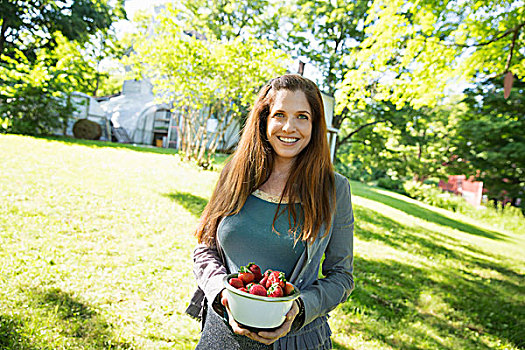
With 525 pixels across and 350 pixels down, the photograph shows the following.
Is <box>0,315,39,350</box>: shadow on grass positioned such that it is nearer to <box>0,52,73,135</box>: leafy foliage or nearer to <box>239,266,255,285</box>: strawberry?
<box>239,266,255,285</box>: strawberry

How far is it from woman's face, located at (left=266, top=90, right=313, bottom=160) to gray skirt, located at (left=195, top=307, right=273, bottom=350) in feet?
2.99

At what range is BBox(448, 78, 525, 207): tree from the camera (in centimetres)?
1625

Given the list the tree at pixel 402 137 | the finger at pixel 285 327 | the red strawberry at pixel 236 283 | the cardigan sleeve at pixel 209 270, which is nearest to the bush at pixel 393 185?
the tree at pixel 402 137

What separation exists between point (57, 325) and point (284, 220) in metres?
2.66

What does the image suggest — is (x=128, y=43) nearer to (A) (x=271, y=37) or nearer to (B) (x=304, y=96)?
(A) (x=271, y=37)

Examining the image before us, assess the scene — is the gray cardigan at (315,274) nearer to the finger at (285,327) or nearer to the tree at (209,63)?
the finger at (285,327)

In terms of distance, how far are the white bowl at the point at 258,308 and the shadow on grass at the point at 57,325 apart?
2.29m

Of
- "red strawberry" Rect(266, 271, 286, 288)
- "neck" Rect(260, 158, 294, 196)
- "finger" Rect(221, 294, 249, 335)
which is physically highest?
"neck" Rect(260, 158, 294, 196)

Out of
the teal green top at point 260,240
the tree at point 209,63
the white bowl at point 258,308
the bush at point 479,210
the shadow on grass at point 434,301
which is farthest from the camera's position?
the bush at point 479,210

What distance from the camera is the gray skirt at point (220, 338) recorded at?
1.58m

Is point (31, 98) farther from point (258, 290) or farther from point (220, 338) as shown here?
point (258, 290)

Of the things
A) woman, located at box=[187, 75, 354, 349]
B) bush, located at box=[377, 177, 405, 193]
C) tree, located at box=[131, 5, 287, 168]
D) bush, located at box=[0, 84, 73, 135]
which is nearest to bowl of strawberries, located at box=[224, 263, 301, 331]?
woman, located at box=[187, 75, 354, 349]

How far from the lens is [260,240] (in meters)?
1.69

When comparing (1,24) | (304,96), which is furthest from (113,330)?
(1,24)
